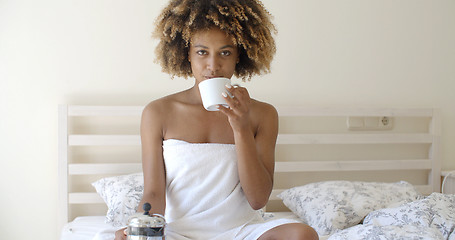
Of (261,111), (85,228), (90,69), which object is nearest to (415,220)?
(261,111)

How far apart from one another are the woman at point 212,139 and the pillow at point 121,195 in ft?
1.93

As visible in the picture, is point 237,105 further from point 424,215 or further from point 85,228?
point 85,228

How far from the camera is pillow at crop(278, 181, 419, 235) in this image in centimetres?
178

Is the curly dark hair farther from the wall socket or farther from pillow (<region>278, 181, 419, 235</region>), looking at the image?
the wall socket

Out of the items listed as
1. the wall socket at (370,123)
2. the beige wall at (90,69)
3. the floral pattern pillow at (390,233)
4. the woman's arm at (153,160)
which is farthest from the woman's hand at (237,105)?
the wall socket at (370,123)

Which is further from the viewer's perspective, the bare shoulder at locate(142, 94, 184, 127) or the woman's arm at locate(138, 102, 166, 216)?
the bare shoulder at locate(142, 94, 184, 127)

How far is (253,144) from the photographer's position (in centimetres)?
116

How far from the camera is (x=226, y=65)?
1.17 meters

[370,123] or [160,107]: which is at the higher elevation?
[160,107]

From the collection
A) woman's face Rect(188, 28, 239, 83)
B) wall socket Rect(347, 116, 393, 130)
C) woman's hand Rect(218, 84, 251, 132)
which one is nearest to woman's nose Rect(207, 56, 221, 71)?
woman's face Rect(188, 28, 239, 83)

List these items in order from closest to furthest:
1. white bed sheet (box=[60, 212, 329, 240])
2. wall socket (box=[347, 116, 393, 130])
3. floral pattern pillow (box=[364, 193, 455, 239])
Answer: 1. floral pattern pillow (box=[364, 193, 455, 239])
2. white bed sheet (box=[60, 212, 329, 240])
3. wall socket (box=[347, 116, 393, 130])

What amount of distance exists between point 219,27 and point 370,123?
1.38 metres

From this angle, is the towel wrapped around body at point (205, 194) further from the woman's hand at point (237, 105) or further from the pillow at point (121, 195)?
the pillow at point (121, 195)

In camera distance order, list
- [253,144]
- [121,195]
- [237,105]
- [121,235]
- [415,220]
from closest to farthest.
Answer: [121,235]
[237,105]
[253,144]
[415,220]
[121,195]
